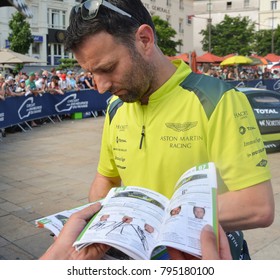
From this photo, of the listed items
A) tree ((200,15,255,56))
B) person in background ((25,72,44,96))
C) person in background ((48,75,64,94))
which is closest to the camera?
person in background ((25,72,44,96))

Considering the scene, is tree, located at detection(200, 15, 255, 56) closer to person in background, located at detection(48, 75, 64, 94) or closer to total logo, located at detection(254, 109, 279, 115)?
person in background, located at detection(48, 75, 64, 94)

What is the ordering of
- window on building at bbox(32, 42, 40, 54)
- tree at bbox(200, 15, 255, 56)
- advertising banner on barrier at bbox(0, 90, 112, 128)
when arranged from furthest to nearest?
tree at bbox(200, 15, 255, 56) → window on building at bbox(32, 42, 40, 54) → advertising banner on barrier at bbox(0, 90, 112, 128)

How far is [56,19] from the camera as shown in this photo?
165 feet

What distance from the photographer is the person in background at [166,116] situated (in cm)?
147

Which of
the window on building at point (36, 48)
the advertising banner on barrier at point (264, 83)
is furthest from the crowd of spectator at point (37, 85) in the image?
the window on building at point (36, 48)

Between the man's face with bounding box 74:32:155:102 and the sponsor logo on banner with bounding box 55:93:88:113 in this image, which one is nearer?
the man's face with bounding box 74:32:155:102

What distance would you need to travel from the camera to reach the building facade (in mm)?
47375

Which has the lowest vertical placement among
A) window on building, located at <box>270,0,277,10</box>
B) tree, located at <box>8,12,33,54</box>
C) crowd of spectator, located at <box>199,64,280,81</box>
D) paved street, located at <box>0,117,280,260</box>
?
paved street, located at <box>0,117,280,260</box>

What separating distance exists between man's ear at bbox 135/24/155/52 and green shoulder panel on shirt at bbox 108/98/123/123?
1.27 feet

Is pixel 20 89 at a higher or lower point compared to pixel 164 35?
lower

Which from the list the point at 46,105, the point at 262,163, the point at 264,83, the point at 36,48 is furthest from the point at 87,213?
the point at 36,48

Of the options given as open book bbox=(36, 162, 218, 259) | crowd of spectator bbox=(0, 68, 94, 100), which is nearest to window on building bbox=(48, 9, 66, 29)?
crowd of spectator bbox=(0, 68, 94, 100)

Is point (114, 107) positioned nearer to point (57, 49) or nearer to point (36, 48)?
point (36, 48)

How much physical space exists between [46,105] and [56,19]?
3873 centimetres
